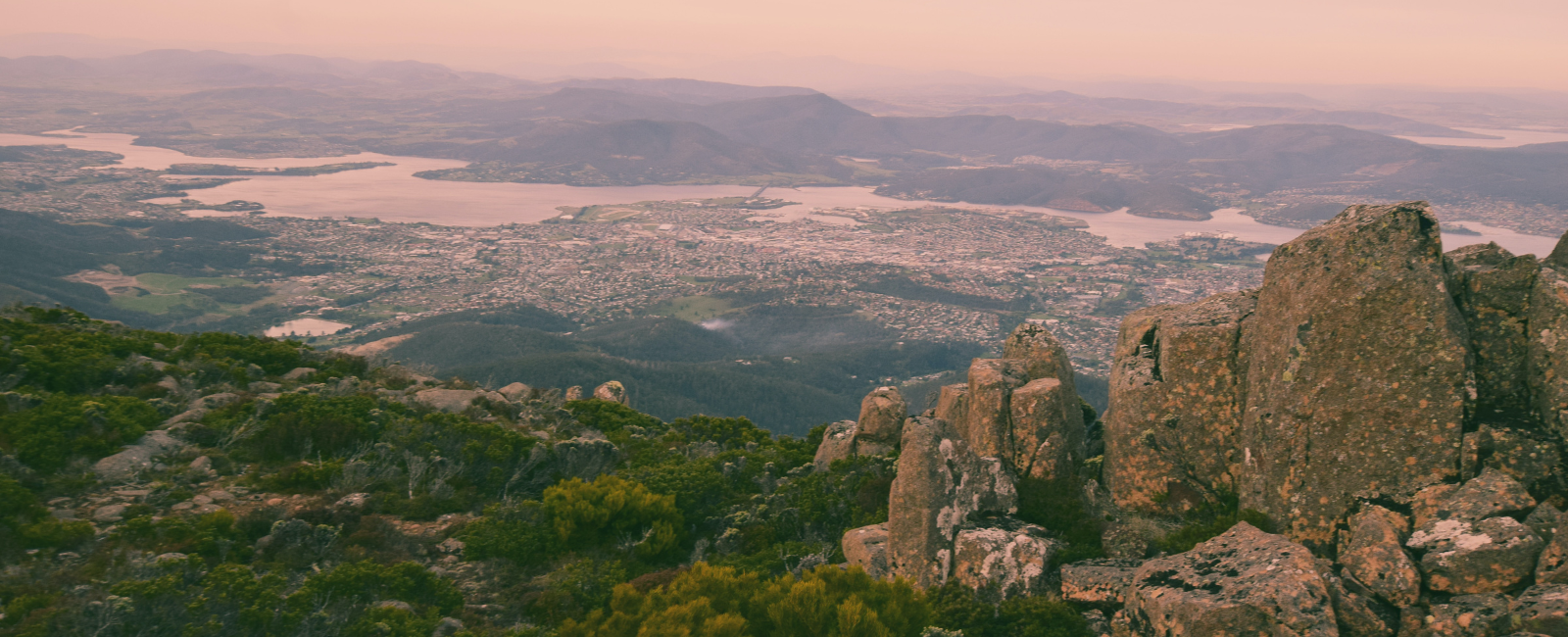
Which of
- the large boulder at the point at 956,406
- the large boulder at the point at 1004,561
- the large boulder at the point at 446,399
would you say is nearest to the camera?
the large boulder at the point at 1004,561

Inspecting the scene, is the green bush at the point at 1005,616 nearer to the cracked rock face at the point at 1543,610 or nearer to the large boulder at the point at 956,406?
the cracked rock face at the point at 1543,610

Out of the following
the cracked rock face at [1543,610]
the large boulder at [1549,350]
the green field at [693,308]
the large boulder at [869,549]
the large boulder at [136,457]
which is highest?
the large boulder at [1549,350]

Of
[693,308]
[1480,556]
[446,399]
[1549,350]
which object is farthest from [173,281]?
[1549,350]

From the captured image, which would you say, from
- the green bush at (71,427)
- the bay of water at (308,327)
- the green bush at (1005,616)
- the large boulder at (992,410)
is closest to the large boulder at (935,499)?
the green bush at (1005,616)

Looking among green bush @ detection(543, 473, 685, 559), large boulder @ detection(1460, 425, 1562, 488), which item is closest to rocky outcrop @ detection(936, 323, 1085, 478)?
large boulder @ detection(1460, 425, 1562, 488)

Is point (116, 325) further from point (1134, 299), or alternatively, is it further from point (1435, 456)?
point (1134, 299)
